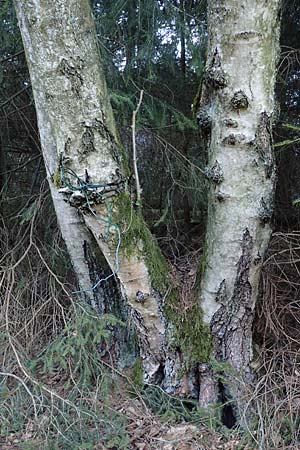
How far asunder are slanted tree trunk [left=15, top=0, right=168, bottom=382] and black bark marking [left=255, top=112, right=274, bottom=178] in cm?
59

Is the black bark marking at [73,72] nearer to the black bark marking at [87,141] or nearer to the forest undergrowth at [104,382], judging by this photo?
the black bark marking at [87,141]

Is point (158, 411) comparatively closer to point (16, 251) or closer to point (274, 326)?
point (274, 326)

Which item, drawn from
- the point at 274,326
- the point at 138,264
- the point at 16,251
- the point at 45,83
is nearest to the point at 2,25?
the point at 45,83

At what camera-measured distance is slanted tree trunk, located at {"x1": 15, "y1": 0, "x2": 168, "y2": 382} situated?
157 cm

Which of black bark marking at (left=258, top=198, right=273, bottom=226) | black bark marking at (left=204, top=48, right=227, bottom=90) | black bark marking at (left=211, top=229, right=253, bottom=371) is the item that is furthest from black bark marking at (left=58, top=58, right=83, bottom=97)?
black bark marking at (left=211, top=229, right=253, bottom=371)

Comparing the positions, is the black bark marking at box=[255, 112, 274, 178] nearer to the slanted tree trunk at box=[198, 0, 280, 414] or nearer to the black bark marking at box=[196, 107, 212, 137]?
the slanted tree trunk at box=[198, 0, 280, 414]

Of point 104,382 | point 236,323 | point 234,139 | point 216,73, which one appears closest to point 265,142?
point 234,139

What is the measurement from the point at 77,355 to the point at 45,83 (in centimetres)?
145

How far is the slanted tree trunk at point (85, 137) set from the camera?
1.57 metres

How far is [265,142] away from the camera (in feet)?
5.58

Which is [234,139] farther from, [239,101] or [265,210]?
[265,210]

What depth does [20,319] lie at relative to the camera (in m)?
2.62

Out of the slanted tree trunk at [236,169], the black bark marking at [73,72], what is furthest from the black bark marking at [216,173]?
the black bark marking at [73,72]

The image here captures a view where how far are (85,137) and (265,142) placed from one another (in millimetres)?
746
